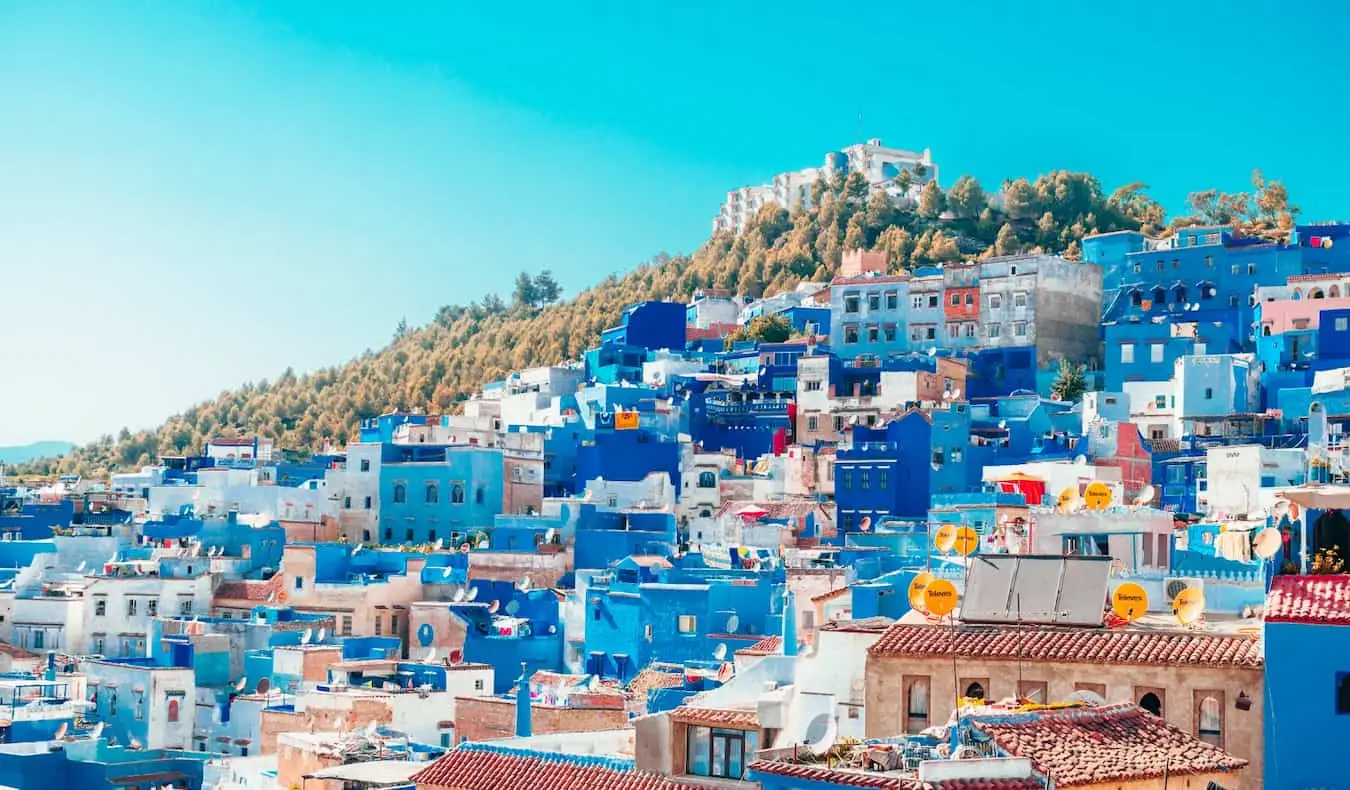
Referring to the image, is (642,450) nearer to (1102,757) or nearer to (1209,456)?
(1209,456)

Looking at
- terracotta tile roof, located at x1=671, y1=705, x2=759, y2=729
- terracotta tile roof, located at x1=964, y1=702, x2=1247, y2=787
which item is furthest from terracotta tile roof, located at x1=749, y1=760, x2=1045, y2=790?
terracotta tile roof, located at x1=671, y1=705, x2=759, y2=729

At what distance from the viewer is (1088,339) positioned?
61.2 m

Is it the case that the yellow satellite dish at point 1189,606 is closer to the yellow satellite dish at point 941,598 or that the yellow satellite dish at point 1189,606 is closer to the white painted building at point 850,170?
the yellow satellite dish at point 941,598

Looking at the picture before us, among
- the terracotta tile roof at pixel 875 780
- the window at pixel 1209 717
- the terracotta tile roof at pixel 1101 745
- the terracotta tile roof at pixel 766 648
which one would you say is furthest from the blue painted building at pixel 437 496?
the terracotta tile roof at pixel 875 780

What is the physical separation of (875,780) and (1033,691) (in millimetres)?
3888

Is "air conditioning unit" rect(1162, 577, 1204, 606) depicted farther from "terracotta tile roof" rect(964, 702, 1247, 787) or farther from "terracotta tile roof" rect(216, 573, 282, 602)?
"terracotta tile roof" rect(216, 573, 282, 602)

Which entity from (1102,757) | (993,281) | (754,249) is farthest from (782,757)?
(754,249)

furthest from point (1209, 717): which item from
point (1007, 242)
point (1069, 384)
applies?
point (1007, 242)

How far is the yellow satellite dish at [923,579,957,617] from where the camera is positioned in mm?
17109

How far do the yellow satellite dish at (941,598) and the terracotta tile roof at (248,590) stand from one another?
1045 inches

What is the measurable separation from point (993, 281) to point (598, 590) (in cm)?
2594

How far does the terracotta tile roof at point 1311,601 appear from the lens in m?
15.2

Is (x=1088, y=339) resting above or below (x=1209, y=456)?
above

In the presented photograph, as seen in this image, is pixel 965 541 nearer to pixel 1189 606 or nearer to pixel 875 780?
pixel 1189 606
